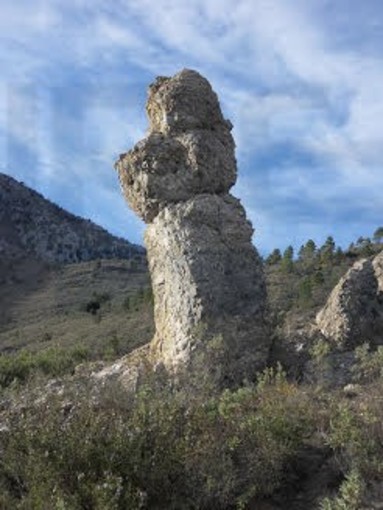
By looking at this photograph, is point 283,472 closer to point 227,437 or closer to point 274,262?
point 227,437

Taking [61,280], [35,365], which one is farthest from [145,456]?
[61,280]

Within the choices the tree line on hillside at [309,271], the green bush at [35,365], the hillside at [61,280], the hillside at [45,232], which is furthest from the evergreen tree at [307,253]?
the hillside at [45,232]

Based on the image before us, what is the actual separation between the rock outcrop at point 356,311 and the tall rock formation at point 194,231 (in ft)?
4.03

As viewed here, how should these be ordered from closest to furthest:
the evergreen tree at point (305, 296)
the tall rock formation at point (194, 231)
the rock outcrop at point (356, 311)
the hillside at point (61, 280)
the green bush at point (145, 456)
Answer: the green bush at point (145, 456)
the tall rock formation at point (194, 231)
the rock outcrop at point (356, 311)
the evergreen tree at point (305, 296)
the hillside at point (61, 280)

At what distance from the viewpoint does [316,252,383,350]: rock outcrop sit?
13.3m

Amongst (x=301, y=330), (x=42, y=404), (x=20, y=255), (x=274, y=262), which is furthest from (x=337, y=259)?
(x=20, y=255)

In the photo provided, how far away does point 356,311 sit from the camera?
44.2 feet

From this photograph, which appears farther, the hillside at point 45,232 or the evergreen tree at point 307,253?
the hillside at point 45,232

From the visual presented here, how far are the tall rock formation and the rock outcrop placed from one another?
1230 millimetres

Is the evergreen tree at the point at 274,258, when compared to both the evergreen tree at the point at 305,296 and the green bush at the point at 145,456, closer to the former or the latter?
the evergreen tree at the point at 305,296

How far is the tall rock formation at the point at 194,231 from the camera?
12562mm

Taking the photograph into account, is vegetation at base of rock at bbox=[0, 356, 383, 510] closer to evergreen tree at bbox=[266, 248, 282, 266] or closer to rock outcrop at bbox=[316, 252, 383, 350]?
rock outcrop at bbox=[316, 252, 383, 350]

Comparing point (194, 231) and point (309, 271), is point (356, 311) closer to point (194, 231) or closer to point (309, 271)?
point (194, 231)

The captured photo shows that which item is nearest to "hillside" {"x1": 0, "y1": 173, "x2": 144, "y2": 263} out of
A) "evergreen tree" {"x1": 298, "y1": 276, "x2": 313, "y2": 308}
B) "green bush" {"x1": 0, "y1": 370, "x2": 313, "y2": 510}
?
"evergreen tree" {"x1": 298, "y1": 276, "x2": 313, "y2": 308}
